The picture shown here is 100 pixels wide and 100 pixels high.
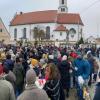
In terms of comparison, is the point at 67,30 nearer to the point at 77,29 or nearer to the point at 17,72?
the point at 77,29

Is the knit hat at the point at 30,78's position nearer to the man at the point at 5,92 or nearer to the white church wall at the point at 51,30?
the man at the point at 5,92

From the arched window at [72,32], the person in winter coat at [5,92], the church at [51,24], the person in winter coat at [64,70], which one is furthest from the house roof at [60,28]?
the person in winter coat at [5,92]

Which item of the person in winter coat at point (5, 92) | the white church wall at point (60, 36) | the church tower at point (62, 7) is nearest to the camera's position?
the person in winter coat at point (5, 92)

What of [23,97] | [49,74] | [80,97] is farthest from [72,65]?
[23,97]

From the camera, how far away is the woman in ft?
34.8

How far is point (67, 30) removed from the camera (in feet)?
455

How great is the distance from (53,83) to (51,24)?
5111 inches

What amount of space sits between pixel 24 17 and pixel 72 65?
137 meters

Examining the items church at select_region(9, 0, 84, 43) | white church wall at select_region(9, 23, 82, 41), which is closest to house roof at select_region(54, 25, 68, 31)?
church at select_region(9, 0, 84, 43)

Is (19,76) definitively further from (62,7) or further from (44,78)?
(62,7)

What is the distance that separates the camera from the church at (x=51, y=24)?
13625cm

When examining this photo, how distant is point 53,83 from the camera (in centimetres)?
1096

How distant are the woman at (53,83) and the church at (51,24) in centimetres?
11973

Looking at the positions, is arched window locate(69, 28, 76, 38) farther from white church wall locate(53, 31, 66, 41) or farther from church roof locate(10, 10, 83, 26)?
white church wall locate(53, 31, 66, 41)
